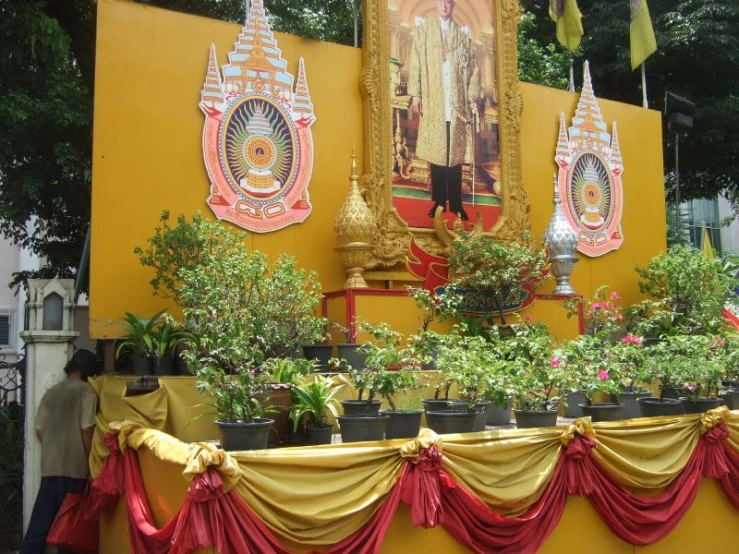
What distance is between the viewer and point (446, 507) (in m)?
3.68

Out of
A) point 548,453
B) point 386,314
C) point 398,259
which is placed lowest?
point 548,453

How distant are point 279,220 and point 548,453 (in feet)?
12.5

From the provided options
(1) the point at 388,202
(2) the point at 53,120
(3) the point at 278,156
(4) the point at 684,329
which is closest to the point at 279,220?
(3) the point at 278,156

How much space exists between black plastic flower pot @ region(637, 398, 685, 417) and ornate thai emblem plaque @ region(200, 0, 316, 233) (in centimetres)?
357

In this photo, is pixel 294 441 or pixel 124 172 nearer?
pixel 294 441

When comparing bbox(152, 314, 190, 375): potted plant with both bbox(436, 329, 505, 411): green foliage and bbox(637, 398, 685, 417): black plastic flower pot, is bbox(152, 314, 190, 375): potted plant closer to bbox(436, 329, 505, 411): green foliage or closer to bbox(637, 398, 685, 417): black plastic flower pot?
bbox(436, 329, 505, 411): green foliage

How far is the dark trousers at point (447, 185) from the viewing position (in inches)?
310

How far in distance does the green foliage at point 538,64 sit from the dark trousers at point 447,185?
506 cm

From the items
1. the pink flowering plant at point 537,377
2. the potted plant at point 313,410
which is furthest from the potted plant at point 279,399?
the pink flowering plant at point 537,377

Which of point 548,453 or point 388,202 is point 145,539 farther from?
point 388,202

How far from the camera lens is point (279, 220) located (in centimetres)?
711

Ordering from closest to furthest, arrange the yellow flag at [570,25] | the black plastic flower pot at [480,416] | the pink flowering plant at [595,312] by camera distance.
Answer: the black plastic flower pot at [480,416], the pink flowering plant at [595,312], the yellow flag at [570,25]

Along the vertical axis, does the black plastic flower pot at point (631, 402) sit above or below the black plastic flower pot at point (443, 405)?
below

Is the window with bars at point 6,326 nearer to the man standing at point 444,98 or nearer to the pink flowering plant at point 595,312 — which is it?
the man standing at point 444,98
